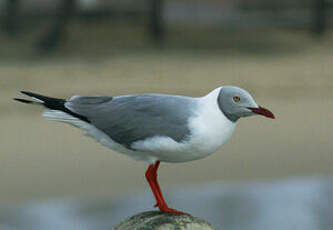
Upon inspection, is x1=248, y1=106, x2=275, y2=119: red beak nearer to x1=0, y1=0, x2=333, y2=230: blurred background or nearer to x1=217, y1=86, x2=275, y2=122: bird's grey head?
x1=217, y1=86, x2=275, y2=122: bird's grey head

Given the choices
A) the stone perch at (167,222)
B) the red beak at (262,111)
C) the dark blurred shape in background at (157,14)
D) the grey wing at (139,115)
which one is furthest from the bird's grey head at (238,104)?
the dark blurred shape in background at (157,14)

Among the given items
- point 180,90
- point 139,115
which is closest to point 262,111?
point 139,115

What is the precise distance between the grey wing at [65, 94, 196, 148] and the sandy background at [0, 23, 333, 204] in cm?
680

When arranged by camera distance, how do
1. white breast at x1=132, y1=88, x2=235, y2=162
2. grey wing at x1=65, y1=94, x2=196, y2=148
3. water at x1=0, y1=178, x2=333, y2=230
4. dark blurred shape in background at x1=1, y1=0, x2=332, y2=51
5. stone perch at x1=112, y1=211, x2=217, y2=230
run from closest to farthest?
white breast at x1=132, y1=88, x2=235, y2=162, grey wing at x1=65, y1=94, x2=196, y2=148, stone perch at x1=112, y1=211, x2=217, y2=230, water at x1=0, y1=178, x2=333, y2=230, dark blurred shape in background at x1=1, y1=0, x2=332, y2=51

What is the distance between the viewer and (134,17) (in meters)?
32.1

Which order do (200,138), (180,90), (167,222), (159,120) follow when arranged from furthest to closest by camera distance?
(180,90) < (167,222) < (159,120) < (200,138)

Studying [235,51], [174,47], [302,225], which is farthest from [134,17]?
[302,225]

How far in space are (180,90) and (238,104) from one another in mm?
16499

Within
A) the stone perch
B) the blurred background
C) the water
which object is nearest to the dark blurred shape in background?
the blurred background

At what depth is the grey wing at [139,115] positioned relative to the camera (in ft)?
16.9

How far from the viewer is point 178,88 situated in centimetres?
2194

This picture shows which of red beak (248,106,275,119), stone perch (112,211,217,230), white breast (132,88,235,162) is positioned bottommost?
stone perch (112,211,217,230)

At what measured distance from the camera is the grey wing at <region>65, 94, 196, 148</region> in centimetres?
515

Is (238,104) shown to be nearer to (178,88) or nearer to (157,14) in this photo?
(178,88)
